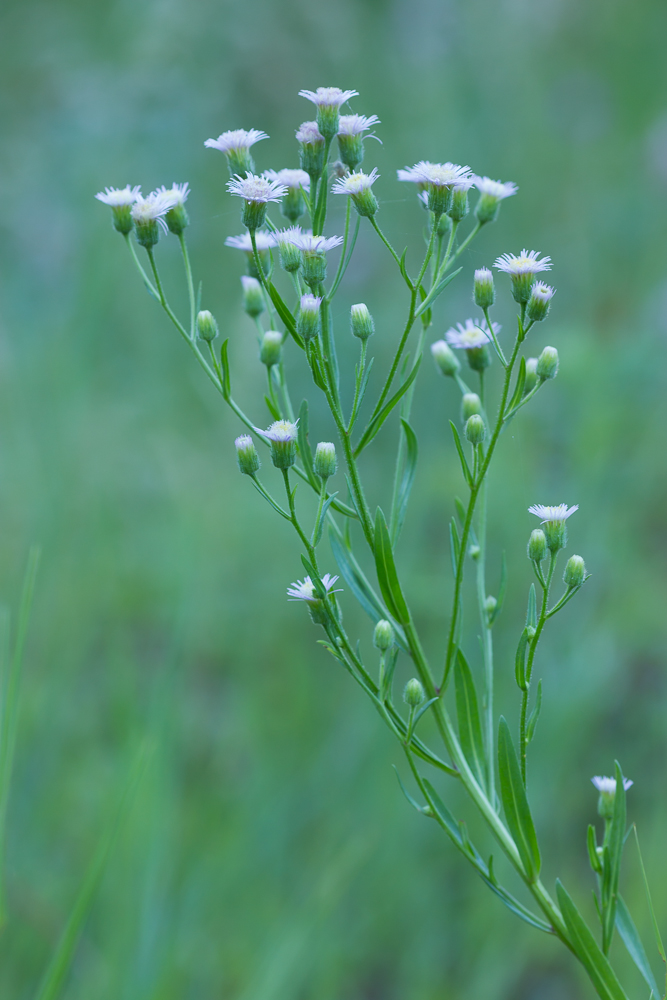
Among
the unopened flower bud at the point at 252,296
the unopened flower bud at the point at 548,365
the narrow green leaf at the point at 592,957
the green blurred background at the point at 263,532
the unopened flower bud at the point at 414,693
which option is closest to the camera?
the narrow green leaf at the point at 592,957

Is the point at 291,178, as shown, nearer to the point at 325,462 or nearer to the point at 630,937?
the point at 325,462

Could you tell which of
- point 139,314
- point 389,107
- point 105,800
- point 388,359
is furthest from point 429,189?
point 389,107

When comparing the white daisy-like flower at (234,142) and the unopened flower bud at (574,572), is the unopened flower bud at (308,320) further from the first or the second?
the unopened flower bud at (574,572)

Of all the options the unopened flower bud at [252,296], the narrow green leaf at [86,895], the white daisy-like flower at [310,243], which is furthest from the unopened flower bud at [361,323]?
the narrow green leaf at [86,895]

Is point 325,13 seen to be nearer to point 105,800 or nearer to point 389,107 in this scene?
point 389,107

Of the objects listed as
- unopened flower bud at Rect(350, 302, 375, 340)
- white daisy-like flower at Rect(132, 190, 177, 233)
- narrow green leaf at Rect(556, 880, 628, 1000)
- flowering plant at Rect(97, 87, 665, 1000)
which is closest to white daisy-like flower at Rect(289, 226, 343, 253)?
flowering plant at Rect(97, 87, 665, 1000)
